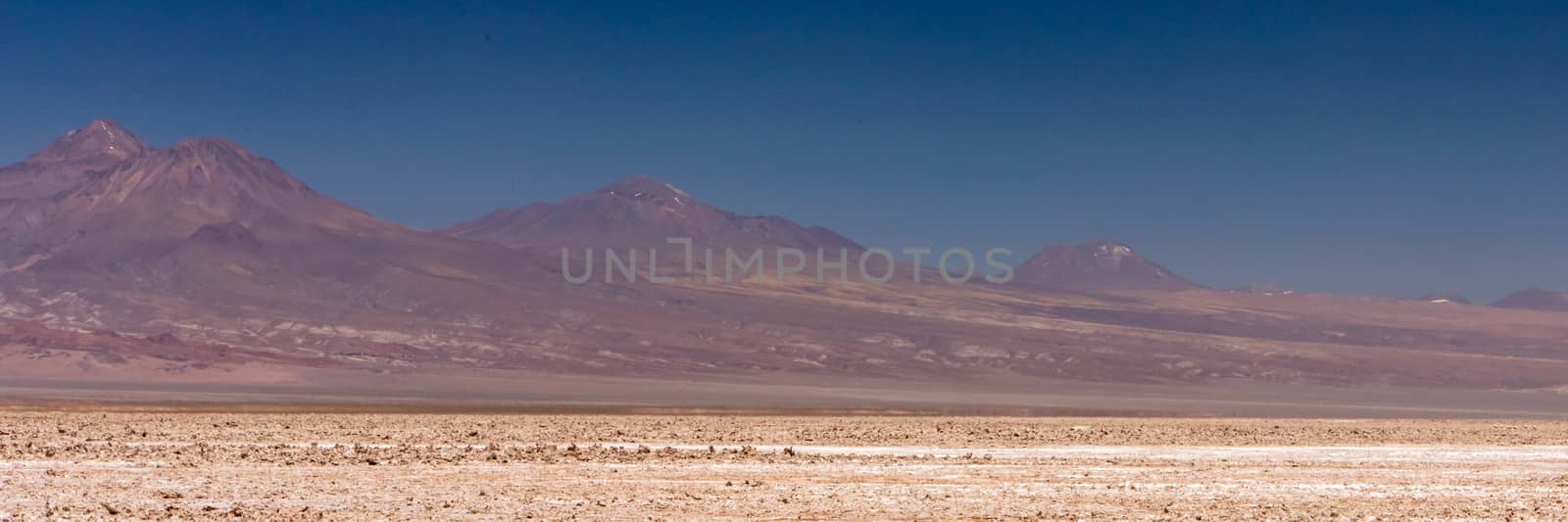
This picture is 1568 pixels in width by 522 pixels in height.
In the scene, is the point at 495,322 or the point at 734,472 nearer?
the point at 734,472

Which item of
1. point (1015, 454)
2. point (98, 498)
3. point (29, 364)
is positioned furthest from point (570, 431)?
point (29, 364)

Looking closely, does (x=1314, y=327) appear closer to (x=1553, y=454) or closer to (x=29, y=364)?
(x=29, y=364)

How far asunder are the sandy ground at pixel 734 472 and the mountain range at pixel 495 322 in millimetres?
47861

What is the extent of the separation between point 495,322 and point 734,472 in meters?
114

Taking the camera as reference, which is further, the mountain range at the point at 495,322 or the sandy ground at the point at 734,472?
the mountain range at the point at 495,322

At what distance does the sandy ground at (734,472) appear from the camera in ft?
64.8

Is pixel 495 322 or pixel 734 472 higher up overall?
pixel 495 322

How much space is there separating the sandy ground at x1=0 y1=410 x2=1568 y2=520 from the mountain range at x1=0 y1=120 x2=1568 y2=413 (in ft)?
157

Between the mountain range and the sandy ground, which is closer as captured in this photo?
the sandy ground

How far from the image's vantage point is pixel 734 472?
80.6ft

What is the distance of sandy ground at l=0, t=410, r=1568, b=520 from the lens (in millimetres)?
19750

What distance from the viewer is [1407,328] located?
18238 centimetres

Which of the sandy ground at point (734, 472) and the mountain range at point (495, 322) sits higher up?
the mountain range at point (495, 322)

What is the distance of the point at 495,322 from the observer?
136 m
